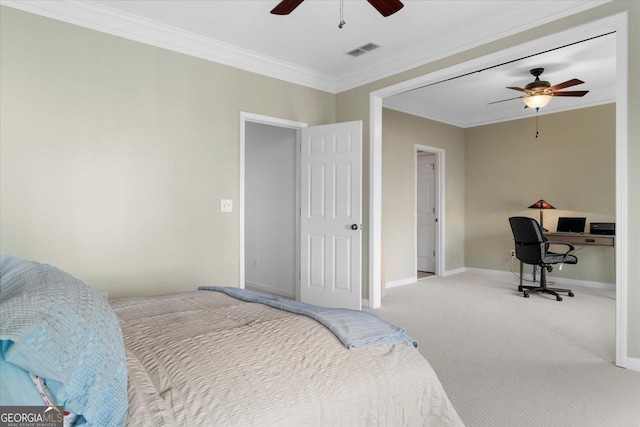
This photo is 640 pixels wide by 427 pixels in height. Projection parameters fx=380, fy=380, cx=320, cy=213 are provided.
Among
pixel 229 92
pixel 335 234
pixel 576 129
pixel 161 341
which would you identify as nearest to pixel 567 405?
pixel 161 341

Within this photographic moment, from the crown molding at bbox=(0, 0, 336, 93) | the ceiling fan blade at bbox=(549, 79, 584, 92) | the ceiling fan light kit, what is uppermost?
the crown molding at bbox=(0, 0, 336, 93)

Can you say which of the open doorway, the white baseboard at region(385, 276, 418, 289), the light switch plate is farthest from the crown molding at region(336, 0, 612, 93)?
the white baseboard at region(385, 276, 418, 289)

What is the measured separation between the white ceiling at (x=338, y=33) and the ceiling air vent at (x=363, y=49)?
0.23 ft

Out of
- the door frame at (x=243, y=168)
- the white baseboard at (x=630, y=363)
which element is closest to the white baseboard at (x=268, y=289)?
the door frame at (x=243, y=168)

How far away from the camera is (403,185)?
6035mm

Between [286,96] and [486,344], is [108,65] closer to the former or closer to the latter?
[286,96]

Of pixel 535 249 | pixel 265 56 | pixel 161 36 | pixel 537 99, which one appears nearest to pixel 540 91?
pixel 537 99

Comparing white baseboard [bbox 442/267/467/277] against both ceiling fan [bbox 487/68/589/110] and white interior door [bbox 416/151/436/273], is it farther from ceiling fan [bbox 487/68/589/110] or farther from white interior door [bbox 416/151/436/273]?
ceiling fan [bbox 487/68/589/110]

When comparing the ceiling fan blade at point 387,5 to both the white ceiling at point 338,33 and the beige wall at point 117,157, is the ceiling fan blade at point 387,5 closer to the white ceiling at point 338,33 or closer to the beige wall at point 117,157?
the white ceiling at point 338,33

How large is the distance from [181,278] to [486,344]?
9.18ft

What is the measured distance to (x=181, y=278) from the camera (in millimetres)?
3594

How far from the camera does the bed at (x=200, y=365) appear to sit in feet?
2.86

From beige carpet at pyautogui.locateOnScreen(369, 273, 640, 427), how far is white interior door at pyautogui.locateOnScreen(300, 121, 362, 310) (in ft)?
2.05

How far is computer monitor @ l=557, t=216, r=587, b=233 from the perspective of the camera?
561 cm
